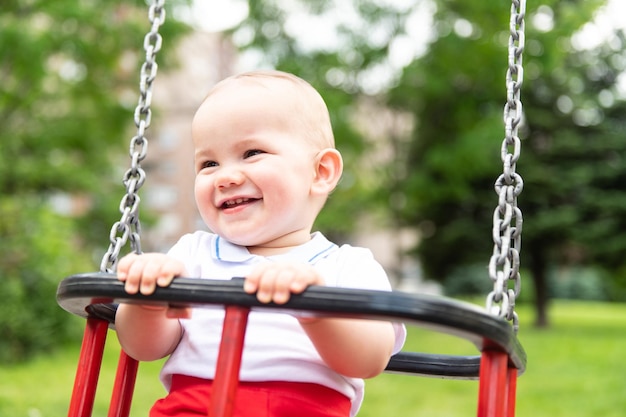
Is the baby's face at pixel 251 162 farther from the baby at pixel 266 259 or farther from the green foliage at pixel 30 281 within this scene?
the green foliage at pixel 30 281

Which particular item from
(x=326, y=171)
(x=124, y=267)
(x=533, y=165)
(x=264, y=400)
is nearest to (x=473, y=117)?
(x=533, y=165)

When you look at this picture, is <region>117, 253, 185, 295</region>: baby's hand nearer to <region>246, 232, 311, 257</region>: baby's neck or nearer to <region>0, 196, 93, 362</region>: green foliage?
<region>246, 232, 311, 257</region>: baby's neck

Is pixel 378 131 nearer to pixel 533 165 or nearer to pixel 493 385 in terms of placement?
pixel 533 165

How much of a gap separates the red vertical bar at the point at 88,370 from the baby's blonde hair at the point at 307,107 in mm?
561

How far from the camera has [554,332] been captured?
520 inches

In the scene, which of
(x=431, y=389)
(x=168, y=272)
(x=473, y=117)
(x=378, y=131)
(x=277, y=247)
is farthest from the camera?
(x=378, y=131)

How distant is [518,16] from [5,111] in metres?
8.98

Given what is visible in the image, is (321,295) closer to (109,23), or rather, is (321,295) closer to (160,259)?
(160,259)

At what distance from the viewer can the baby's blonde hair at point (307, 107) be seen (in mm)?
1707

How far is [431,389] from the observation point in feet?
22.4

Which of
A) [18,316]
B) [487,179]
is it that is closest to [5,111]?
[18,316]

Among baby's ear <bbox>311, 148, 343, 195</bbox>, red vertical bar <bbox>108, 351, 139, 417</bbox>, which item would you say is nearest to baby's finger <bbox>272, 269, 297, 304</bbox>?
baby's ear <bbox>311, 148, 343, 195</bbox>

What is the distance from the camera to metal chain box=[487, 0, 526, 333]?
146 cm

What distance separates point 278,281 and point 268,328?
0.37 m
